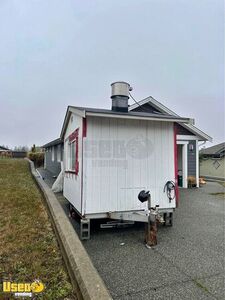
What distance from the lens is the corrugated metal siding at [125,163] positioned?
4.83m

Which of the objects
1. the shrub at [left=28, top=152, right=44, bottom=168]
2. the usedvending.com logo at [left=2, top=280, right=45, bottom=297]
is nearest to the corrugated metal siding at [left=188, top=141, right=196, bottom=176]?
the usedvending.com logo at [left=2, top=280, right=45, bottom=297]

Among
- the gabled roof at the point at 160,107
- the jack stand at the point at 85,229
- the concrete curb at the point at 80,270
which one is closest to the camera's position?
the concrete curb at the point at 80,270

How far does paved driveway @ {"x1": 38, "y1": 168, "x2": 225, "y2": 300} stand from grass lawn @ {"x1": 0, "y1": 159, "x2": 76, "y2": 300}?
26.8 inches

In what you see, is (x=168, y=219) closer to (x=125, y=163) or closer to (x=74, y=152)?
(x=125, y=163)

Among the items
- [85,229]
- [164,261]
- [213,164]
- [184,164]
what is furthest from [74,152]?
[213,164]

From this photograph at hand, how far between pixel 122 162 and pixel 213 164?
19.1m

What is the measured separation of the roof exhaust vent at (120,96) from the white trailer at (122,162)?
0.60m

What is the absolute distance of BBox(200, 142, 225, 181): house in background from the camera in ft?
66.9

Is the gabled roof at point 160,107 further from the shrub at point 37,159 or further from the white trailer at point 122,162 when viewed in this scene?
the shrub at point 37,159

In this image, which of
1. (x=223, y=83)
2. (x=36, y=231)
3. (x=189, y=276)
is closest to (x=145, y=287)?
(x=189, y=276)

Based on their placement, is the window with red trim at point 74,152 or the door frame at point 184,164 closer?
the window with red trim at point 74,152

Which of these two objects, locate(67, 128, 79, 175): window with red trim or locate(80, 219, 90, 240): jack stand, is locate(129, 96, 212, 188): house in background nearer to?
locate(67, 128, 79, 175): window with red trim

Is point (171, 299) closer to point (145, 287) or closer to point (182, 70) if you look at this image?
point (145, 287)

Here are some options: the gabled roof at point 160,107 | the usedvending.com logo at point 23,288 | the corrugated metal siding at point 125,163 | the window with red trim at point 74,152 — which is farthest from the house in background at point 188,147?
the usedvending.com logo at point 23,288
